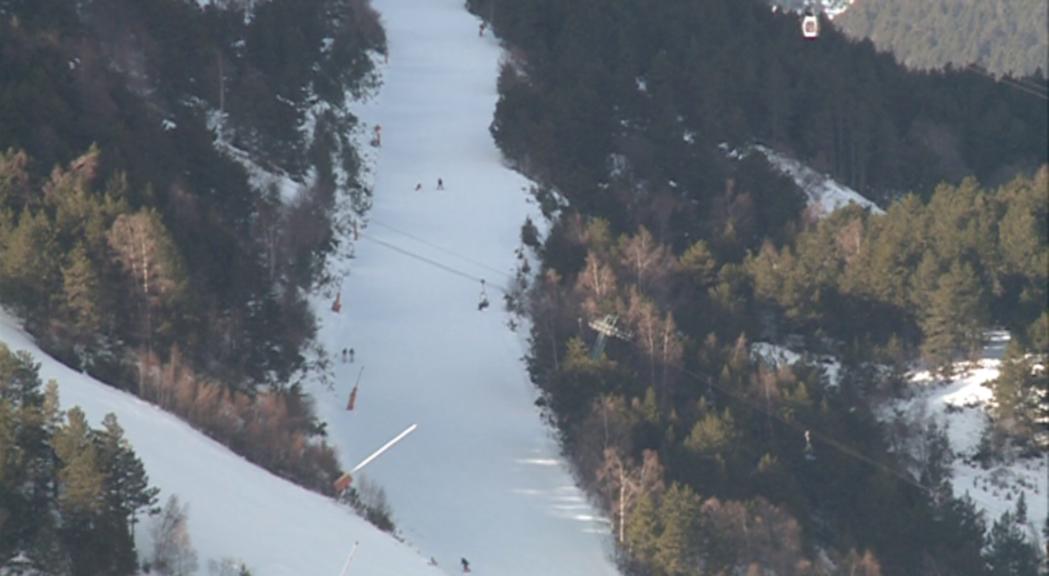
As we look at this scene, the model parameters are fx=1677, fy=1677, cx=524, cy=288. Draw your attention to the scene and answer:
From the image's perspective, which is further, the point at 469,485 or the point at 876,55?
the point at 876,55

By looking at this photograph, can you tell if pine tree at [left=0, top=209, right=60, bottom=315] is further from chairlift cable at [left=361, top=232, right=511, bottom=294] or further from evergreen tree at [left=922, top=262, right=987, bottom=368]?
evergreen tree at [left=922, top=262, right=987, bottom=368]

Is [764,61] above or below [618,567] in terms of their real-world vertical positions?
above

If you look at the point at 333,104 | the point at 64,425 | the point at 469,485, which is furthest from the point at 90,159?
the point at 333,104

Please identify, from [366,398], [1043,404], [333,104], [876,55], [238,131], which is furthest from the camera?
[876,55]

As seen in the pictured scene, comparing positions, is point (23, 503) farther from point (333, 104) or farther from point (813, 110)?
point (813, 110)

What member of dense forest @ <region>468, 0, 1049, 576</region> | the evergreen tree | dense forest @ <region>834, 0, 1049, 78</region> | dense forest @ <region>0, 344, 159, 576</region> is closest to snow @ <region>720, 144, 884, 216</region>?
dense forest @ <region>468, 0, 1049, 576</region>

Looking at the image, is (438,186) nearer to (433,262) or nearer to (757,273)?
(433,262)

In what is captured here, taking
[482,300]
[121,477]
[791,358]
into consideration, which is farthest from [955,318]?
[121,477]

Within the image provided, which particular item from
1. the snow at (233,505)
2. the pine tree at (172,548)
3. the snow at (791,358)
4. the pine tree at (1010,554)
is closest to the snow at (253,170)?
the snow at (791,358)
